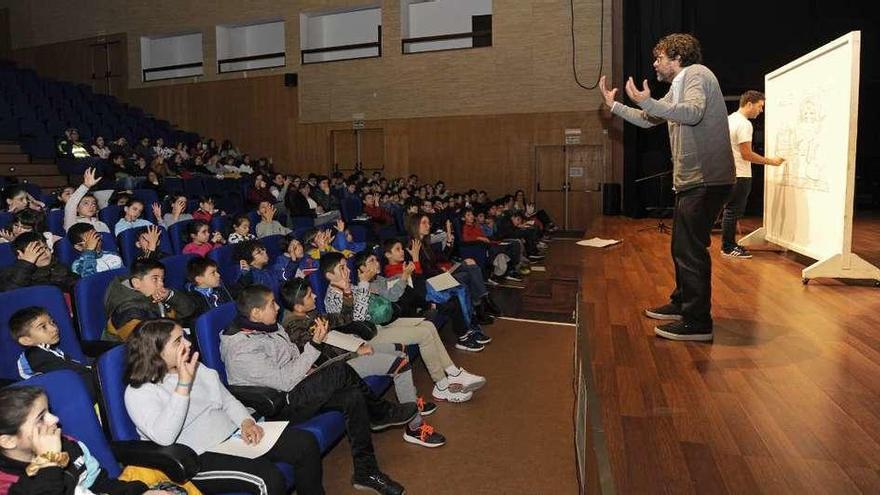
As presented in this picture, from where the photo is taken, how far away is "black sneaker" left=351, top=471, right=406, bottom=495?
277 centimetres

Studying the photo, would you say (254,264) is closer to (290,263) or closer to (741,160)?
(290,263)

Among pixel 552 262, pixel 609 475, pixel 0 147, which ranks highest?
pixel 0 147

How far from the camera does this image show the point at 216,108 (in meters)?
14.5

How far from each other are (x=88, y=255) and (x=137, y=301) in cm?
145

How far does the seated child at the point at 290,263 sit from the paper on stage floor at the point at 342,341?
3.99 ft

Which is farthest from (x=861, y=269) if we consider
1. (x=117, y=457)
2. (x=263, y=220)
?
(x=263, y=220)

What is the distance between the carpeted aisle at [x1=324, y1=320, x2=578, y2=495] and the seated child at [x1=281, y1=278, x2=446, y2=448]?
0.07 metres

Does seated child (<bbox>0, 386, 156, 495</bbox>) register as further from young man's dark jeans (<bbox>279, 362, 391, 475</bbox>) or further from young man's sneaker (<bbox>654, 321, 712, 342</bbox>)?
young man's sneaker (<bbox>654, 321, 712, 342</bbox>)

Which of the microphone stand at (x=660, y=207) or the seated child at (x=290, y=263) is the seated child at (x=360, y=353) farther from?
the microphone stand at (x=660, y=207)

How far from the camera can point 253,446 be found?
2443mm

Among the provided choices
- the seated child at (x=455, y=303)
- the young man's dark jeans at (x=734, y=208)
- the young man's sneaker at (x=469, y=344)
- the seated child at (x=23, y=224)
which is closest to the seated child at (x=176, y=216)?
the seated child at (x=23, y=224)

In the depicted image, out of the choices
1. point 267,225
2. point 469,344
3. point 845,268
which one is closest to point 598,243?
point 469,344

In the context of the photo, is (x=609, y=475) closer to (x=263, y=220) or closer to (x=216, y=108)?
(x=263, y=220)

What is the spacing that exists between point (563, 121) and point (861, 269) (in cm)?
828
